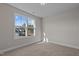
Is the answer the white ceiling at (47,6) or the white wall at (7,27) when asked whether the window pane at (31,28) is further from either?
the white ceiling at (47,6)

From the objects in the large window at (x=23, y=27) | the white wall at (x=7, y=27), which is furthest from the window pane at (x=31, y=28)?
the white wall at (x=7, y=27)

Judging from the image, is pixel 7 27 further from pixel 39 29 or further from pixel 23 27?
pixel 39 29

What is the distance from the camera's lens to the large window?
521 cm

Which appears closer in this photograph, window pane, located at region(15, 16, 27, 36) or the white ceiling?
the white ceiling

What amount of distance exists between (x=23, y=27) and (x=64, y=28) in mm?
2802

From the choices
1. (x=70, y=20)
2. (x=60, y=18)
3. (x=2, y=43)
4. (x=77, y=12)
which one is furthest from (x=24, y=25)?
(x=77, y=12)

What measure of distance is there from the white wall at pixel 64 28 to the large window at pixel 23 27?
58.3 inches

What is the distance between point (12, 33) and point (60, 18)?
11.7 ft

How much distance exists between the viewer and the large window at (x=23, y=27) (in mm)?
5210

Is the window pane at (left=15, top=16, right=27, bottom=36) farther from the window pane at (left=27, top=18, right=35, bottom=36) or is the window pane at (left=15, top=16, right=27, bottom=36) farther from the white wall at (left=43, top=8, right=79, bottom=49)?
the white wall at (left=43, top=8, right=79, bottom=49)

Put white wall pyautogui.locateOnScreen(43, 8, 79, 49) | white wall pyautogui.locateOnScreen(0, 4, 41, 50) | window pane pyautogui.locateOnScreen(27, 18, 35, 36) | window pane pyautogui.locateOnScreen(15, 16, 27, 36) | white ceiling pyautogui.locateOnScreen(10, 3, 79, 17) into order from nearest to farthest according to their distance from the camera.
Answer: white wall pyautogui.locateOnScreen(0, 4, 41, 50)
white ceiling pyautogui.locateOnScreen(10, 3, 79, 17)
white wall pyautogui.locateOnScreen(43, 8, 79, 49)
window pane pyautogui.locateOnScreen(15, 16, 27, 36)
window pane pyautogui.locateOnScreen(27, 18, 35, 36)

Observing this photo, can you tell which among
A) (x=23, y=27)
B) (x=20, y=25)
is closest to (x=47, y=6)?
(x=20, y=25)

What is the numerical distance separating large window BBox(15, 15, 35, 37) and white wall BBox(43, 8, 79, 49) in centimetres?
148

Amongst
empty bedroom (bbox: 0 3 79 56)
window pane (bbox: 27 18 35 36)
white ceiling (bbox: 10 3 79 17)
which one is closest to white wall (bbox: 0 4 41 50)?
empty bedroom (bbox: 0 3 79 56)
